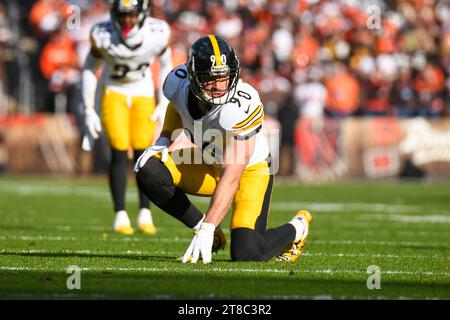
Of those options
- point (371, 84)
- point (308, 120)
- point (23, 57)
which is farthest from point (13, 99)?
point (371, 84)

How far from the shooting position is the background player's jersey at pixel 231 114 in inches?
227

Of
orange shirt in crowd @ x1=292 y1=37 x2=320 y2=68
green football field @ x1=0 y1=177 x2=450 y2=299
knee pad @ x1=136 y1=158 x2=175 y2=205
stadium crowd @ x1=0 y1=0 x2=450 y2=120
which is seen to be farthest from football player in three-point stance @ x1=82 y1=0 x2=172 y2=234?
orange shirt in crowd @ x1=292 y1=37 x2=320 y2=68

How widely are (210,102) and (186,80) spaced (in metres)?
0.46

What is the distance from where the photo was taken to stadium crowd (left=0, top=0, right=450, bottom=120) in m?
17.5

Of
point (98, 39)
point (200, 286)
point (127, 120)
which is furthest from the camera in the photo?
point (127, 120)

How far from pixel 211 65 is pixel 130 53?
327 centimetres

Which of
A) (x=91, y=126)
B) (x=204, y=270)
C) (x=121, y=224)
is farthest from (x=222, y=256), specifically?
(x=91, y=126)

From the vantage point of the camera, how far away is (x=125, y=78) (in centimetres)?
891

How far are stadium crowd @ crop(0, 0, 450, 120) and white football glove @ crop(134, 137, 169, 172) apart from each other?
1112 cm

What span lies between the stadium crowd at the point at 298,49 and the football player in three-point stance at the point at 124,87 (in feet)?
27.3

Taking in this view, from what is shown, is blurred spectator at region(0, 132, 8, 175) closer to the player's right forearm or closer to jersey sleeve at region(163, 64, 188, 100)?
the player's right forearm

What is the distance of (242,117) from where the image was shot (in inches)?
226

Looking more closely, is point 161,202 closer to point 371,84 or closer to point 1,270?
point 1,270

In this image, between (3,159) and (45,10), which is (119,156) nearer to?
(3,159)
